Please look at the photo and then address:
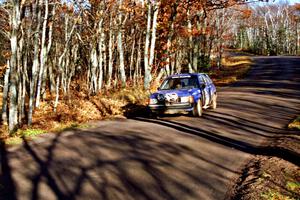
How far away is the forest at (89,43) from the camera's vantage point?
49.8 ft

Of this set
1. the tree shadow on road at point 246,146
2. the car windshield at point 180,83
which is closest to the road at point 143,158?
the tree shadow on road at point 246,146

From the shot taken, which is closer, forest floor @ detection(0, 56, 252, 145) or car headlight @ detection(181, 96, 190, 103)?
forest floor @ detection(0, 56, 252, 145)

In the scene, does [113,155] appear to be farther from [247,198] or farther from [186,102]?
[186,102]

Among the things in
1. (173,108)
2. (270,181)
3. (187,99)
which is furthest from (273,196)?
(173,108)

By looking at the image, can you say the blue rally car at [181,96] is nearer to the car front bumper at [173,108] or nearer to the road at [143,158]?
the car front bumper at [173,108]

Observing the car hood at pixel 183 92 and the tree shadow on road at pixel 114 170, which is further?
the car hood at pixel 183 92

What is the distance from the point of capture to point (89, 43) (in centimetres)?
2866

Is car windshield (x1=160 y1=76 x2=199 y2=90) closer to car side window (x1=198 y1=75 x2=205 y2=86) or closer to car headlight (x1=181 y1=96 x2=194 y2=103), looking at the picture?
car side window (x1=198 y1=75 x2=205 y2=86)

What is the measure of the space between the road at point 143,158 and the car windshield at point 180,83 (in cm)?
173

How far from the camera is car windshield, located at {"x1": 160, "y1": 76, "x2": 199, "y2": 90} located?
52.1 feet

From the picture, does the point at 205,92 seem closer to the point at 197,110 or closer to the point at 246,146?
the point at 197,110

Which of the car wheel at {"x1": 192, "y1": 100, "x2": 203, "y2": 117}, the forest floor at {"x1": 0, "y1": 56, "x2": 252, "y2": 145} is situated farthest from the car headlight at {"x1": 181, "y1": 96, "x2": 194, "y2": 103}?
the forest floor at {"x1": 0, "y1": 56, "x2": 252, "y2": 145}

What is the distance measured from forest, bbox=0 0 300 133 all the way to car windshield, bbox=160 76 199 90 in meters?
5.40

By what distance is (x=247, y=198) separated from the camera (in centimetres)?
646
